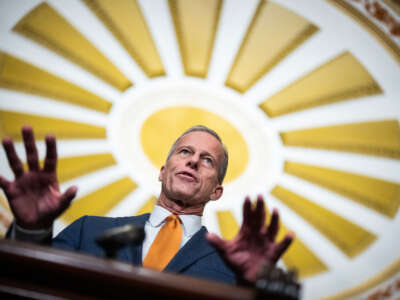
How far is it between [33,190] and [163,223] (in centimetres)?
67

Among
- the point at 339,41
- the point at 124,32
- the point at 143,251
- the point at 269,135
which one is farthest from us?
the point at 269,135

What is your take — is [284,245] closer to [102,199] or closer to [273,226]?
[273,226]

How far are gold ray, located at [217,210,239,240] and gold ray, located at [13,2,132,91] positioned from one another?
3.10m

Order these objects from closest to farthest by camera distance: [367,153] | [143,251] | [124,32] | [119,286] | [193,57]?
[119,286], [143,251], [124,32], [193,57], [367,153]

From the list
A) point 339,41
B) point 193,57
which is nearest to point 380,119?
point 339,41

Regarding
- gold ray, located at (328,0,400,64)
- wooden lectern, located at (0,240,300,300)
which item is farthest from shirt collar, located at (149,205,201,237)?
gold ray, located at (328,0,400,64)

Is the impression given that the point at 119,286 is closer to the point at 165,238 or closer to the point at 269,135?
the point at 165,238

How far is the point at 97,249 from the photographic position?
1.66m

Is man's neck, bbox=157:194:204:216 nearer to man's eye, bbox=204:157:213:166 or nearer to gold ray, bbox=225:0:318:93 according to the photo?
man's eye, bbox=204:157:213:166

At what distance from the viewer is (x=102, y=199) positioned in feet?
20.2

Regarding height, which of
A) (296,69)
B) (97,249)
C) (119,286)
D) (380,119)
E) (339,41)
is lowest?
(97,249)

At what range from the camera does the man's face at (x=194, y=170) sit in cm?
198

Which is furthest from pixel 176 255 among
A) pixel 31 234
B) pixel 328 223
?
pixel 328 223

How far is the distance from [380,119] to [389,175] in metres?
1.07
